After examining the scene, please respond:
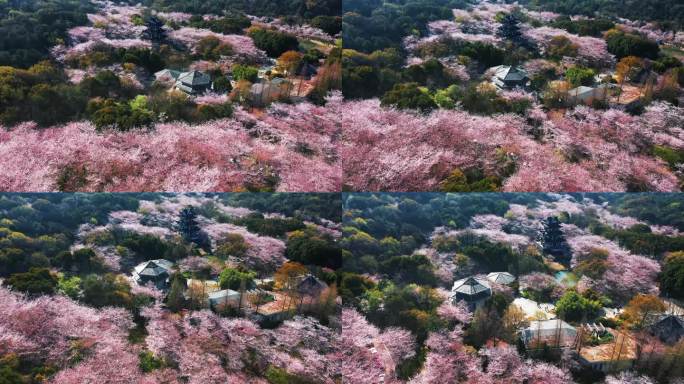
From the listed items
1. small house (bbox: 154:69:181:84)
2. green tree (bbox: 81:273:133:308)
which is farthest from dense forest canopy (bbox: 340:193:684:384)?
small house (bbox: 154:69:181:84)

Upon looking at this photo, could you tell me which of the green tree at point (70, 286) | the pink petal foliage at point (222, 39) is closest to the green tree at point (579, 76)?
the pink petal foliage at point (222, 39)

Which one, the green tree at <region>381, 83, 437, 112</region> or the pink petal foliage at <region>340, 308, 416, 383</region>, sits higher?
the green tree at <region>381, 83, 437, 112</region>

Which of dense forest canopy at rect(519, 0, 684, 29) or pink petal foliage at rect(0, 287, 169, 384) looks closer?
pink petal foliage at rect(0, 287, 169, 384)

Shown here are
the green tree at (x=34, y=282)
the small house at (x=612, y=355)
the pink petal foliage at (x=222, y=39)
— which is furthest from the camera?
the pink petal foliage at (x=222, y=39)

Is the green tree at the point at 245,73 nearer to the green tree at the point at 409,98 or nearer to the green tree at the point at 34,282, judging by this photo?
the green tree at the point at 409,98

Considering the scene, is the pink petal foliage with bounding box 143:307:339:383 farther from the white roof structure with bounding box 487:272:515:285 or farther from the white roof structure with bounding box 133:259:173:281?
the white roof structure with bounding box 487:272:515:285

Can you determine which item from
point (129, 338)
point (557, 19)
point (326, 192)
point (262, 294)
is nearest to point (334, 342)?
point (262, 294)

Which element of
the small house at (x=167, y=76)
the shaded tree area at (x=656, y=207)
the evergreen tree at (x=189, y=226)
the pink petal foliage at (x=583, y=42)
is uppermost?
the pink petal foliage at (x=583, y=42)

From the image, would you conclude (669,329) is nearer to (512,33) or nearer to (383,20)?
(512,33)

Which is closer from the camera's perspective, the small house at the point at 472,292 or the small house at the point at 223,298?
the small house at the point at 472,292
